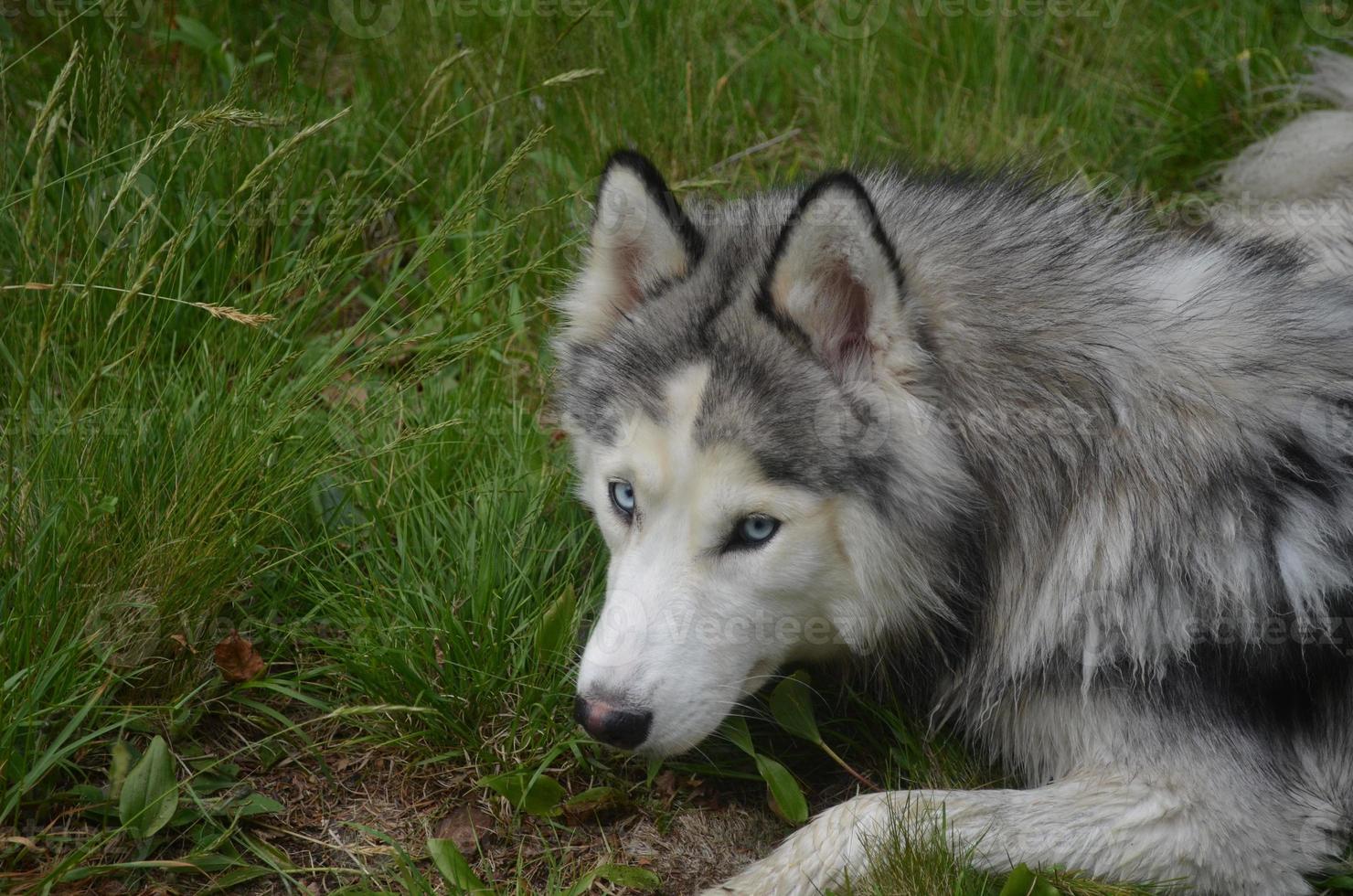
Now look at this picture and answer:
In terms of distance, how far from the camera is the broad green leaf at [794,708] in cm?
288

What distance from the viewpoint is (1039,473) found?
253cm

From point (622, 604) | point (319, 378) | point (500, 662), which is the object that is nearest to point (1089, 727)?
point (622, 604)

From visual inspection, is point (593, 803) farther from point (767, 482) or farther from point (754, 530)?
point (767, 482)

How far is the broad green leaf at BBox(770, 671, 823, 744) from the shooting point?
288 cm

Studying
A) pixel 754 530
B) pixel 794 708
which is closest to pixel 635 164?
pixel 754 530

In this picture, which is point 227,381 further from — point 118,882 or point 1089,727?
point 1089,727

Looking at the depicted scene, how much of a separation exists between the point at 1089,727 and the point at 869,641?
497 mm

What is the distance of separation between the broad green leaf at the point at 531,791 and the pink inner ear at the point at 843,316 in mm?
1131

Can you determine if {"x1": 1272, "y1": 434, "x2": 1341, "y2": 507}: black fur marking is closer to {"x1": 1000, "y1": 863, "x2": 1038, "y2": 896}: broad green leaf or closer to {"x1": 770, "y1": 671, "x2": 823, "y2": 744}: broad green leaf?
{"x1": 1000, "y1": 863, "x2": 1038, "y2": 896}: broad green leaf

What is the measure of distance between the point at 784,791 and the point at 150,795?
1.35 meters

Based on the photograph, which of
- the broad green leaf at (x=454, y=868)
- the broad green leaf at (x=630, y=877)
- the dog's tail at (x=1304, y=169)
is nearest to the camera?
the broad green leaf at (x=454, y=868)

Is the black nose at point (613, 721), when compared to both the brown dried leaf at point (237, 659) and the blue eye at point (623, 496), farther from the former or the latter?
the brown dried leaf at point (237, 659)

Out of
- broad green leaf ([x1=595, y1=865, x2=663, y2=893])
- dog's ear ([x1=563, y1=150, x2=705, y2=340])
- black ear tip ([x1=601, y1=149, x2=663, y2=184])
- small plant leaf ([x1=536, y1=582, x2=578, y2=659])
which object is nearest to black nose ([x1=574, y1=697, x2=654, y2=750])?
broad green leaf ([x1=595, y1=865, x2=663, y2=893])

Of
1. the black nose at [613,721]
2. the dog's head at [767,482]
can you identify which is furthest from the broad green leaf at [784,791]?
the black nose at [613,721]
